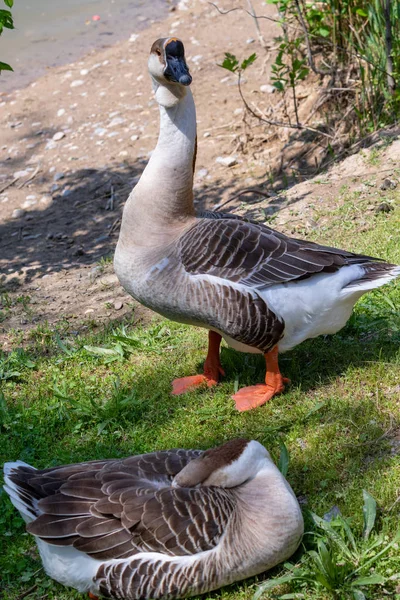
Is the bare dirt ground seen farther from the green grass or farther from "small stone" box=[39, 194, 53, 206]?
the green grass

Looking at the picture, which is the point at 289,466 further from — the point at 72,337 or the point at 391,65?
the point at 391,65

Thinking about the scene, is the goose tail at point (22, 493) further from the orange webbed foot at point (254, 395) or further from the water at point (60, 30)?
the water at point (60, 30)

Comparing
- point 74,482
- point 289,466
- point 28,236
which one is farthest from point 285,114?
point 74,482

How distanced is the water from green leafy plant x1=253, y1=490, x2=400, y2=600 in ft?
33.8

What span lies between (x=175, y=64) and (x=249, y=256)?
3.92 ft

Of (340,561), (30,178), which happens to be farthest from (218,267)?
(30,178)

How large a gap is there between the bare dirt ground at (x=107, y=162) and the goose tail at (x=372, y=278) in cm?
203

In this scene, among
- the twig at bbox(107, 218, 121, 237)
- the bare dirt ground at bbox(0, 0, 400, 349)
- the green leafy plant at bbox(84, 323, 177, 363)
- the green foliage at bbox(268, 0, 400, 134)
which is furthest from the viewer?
the twig at bbox(107, 218, 121, 237)

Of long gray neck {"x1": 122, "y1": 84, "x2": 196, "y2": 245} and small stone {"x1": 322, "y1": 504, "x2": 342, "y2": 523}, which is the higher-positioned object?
long gray neck {"x1": 122, "y1": 84, "x2": 196, "y2": 245}

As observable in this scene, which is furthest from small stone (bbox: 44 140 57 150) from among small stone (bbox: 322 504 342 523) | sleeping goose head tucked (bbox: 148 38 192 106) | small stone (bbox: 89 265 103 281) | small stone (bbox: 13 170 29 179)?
small stone (bbox: 322 504 342 523)

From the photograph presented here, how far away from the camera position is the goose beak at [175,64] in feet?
13.9

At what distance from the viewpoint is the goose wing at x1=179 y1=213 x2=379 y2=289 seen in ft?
14.0

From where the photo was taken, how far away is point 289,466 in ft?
12.8

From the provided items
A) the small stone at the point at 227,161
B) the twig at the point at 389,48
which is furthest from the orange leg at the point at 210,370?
the small stone at the point at 227,161
